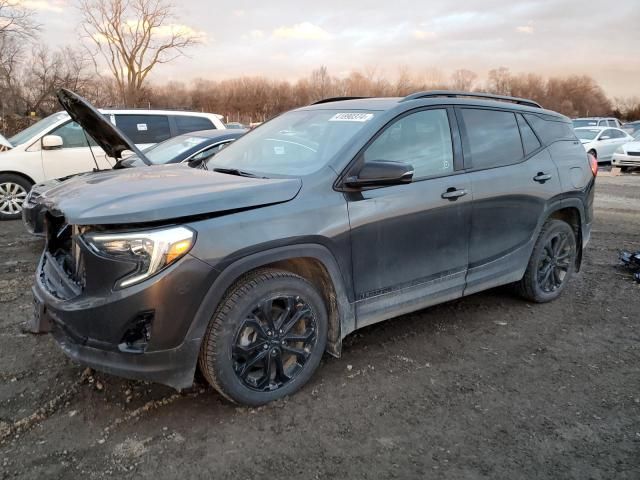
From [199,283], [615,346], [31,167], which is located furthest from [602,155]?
[199,283]

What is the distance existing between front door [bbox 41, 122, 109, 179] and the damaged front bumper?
6.24 m

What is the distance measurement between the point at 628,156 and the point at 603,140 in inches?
86.6

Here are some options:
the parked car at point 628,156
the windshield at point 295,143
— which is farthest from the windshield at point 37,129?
the parked car at point 628,156

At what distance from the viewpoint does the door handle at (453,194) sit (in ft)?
11.0

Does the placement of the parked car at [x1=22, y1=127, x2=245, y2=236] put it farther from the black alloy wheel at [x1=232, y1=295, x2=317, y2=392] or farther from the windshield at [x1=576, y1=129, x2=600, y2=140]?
the windshield at [x1=576, y1=129, x2=600, y2=140]

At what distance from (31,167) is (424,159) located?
7.02 m

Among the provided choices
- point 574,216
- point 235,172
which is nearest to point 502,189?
point 574,216

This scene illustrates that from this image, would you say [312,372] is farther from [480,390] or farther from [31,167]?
[31,167]

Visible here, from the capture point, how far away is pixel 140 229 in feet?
7.73

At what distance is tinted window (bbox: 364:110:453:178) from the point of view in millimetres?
3213

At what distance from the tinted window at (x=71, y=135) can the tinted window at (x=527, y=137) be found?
267 inches

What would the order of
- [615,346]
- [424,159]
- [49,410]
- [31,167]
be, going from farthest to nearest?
1. [31,167]
2. [615,346]
3. [424,159]
4. [49,410]

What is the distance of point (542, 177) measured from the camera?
4066 mm

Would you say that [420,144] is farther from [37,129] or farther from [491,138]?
[37,129]
